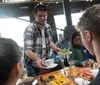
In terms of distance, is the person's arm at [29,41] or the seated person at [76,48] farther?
the seated person at [76,48]

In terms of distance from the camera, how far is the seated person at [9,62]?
1037mm

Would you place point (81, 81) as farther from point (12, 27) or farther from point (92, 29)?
point (12, 27)

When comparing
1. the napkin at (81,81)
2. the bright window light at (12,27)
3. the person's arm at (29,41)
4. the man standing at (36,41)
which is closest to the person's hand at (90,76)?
the napkin at (81,81)

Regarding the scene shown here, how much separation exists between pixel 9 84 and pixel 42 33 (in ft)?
6.82

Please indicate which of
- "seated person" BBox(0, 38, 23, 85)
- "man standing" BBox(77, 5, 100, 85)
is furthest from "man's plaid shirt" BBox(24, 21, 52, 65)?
"seated person" BBox(0, 38, 23, 85)

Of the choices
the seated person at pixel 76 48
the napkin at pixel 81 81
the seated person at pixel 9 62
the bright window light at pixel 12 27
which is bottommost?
the napkin at pixel 81 81

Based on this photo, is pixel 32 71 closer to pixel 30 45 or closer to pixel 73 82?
pixel 30 45

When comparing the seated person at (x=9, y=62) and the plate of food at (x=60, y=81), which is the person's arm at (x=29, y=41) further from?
the seated person at (x=9, y=62)

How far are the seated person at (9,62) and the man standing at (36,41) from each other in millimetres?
1733

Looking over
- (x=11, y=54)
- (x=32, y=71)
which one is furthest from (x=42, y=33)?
(x=11, y=54)

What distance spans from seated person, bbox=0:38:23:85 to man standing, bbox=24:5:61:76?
1.73m

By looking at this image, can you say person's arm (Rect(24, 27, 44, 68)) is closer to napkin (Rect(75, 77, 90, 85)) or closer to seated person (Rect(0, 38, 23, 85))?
napkin (Rect(75, 77, 90, 85))

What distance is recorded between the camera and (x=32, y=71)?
2.97 meters

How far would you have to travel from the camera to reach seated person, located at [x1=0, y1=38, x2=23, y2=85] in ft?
3.40
